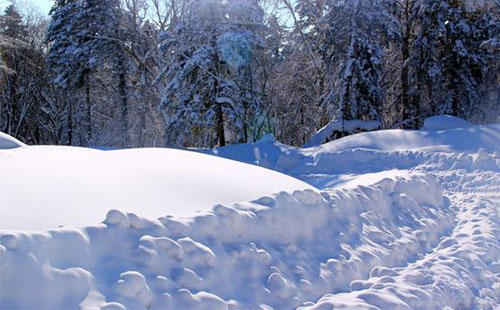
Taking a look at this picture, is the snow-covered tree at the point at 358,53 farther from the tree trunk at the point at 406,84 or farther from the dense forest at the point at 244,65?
the tree trunk at the point at 406,84

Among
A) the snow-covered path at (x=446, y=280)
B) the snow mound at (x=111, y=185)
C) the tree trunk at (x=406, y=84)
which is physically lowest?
the snow-covered path at (x=446, y=280)

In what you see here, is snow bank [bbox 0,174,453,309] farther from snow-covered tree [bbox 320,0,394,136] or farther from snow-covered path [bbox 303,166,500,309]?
snow-covered tree [bbox 320,0,394,136]

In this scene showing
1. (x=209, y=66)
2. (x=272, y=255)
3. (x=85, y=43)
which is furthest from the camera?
(x=85, y=43)

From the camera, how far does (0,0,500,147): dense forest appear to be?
18062mm

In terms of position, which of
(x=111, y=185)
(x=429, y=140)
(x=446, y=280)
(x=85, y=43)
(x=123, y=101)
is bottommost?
(x=446, y=280)

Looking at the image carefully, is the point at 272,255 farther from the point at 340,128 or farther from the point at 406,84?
the point at 406,84

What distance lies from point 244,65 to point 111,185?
48.7 feet

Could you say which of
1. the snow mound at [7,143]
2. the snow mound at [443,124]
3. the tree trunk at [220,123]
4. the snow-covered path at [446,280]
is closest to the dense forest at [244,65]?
the tree trunk at [220,123]

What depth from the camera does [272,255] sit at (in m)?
3.95

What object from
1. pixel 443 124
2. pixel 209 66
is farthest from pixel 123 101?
pixel 443 124

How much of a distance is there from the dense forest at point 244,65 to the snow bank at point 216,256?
13143 millimetres

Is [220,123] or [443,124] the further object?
[220,123]

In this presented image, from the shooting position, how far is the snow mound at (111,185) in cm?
349

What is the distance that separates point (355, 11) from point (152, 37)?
37.1ft
